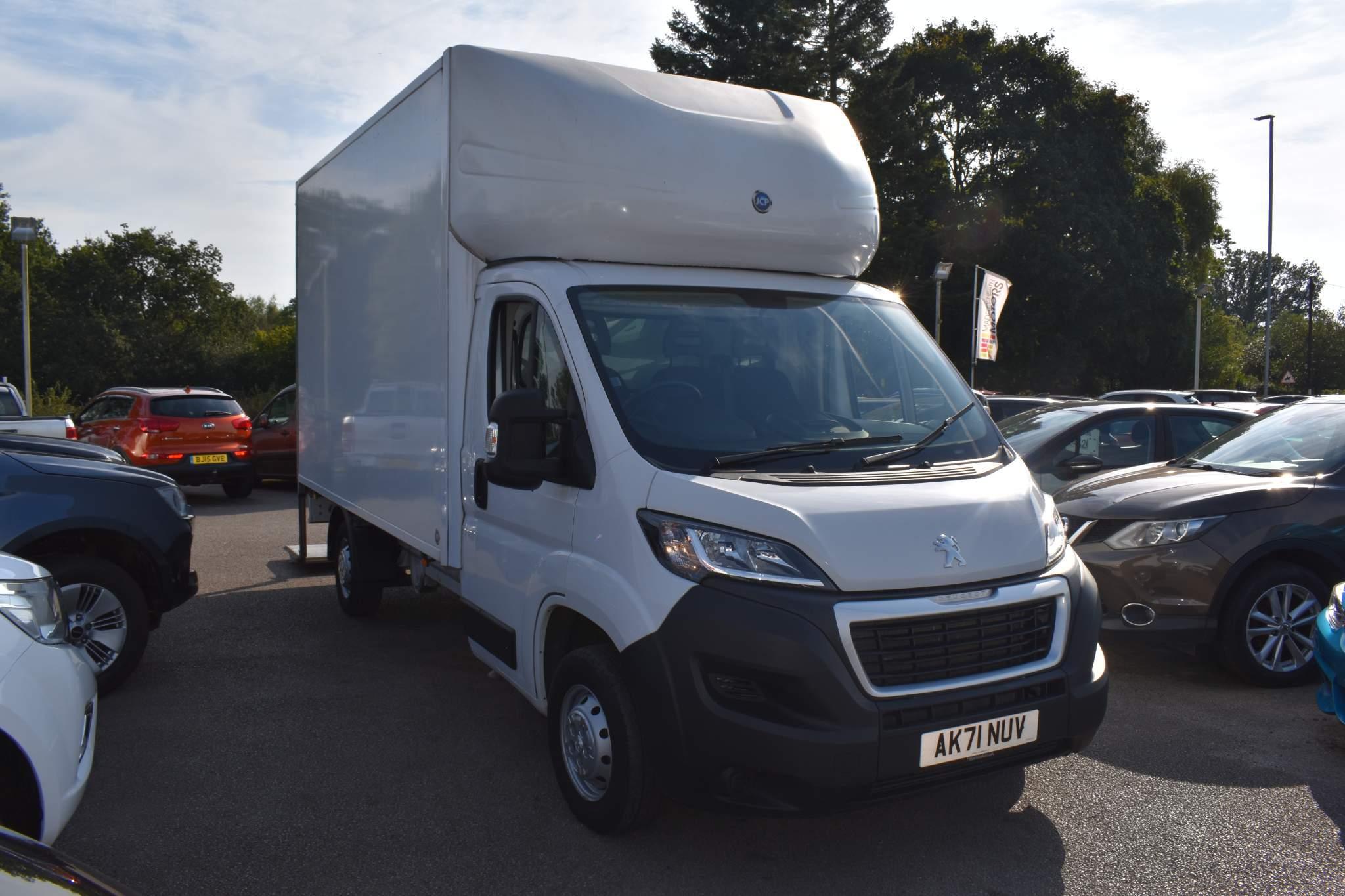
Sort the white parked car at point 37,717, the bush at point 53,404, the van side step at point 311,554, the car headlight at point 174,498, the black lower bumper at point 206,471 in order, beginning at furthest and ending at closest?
1. the bush at point 53,404
2. the black lower bumper at point 206,471
3. the van side step at point 311,554
4. the car headlight at point 174,498
5. the white parked car at point 37,717

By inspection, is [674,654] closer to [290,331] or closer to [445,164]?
[445,164]

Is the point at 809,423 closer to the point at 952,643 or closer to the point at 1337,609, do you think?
the point at 952,643

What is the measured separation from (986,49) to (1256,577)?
41061 mm

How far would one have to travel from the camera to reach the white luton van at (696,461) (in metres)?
3.40

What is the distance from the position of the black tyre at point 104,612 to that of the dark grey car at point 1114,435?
619cm

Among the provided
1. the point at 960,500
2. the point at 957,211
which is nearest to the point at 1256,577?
the point at 960,500

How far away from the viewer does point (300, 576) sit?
374 inches

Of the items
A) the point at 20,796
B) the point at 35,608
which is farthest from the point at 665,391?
the point at 20,796

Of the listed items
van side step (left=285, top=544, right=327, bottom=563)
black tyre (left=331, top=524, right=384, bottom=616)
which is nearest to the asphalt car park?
black tyre (left=331, top=524, right=384, bottom=616)

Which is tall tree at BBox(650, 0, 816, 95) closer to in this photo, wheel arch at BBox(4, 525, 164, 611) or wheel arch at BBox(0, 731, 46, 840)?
wheel arch at BBox(4, 525, 164, 611)

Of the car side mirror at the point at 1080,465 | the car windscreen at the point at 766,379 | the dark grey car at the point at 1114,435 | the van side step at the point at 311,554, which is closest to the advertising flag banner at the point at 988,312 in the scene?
the dark grey car at the point at 1114,435

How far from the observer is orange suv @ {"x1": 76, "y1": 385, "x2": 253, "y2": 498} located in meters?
15.0

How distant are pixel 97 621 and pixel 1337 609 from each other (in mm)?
6176

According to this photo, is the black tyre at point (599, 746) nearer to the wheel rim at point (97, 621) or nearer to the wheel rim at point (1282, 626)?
the wheel rim at point (97, 621)
